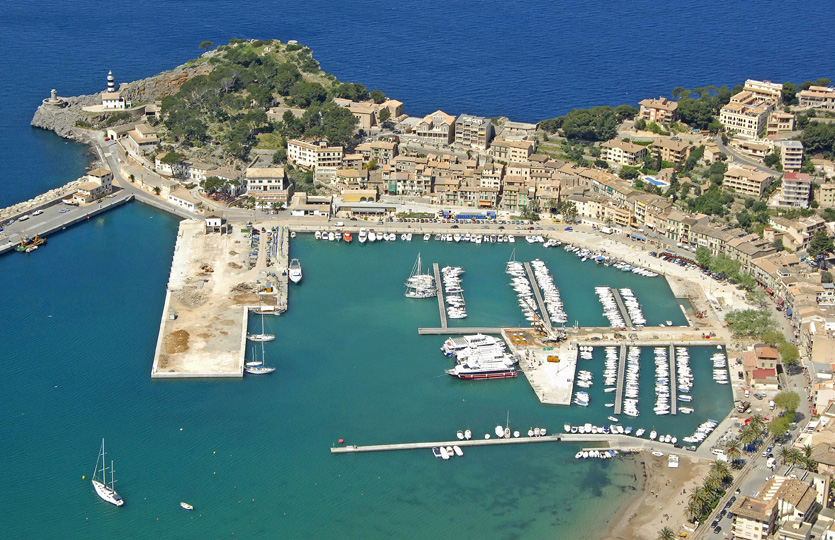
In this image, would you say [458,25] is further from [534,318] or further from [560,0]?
[534,318]

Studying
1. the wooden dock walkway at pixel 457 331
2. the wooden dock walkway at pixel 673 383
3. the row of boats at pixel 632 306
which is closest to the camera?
the wooden dock walkway at pixel 673 383

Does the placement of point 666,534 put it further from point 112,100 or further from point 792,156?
point 112,100

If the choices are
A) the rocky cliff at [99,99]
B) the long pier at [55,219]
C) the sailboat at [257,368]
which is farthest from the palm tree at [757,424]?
the rocky cliff at [99,99]

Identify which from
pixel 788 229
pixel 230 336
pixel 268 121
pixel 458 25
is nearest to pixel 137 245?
pixel 230 336

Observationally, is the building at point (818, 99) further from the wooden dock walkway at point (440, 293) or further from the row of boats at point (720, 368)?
the wooden dock walkway at point (440, 293)

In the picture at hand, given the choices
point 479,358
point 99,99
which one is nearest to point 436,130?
point 99,99
